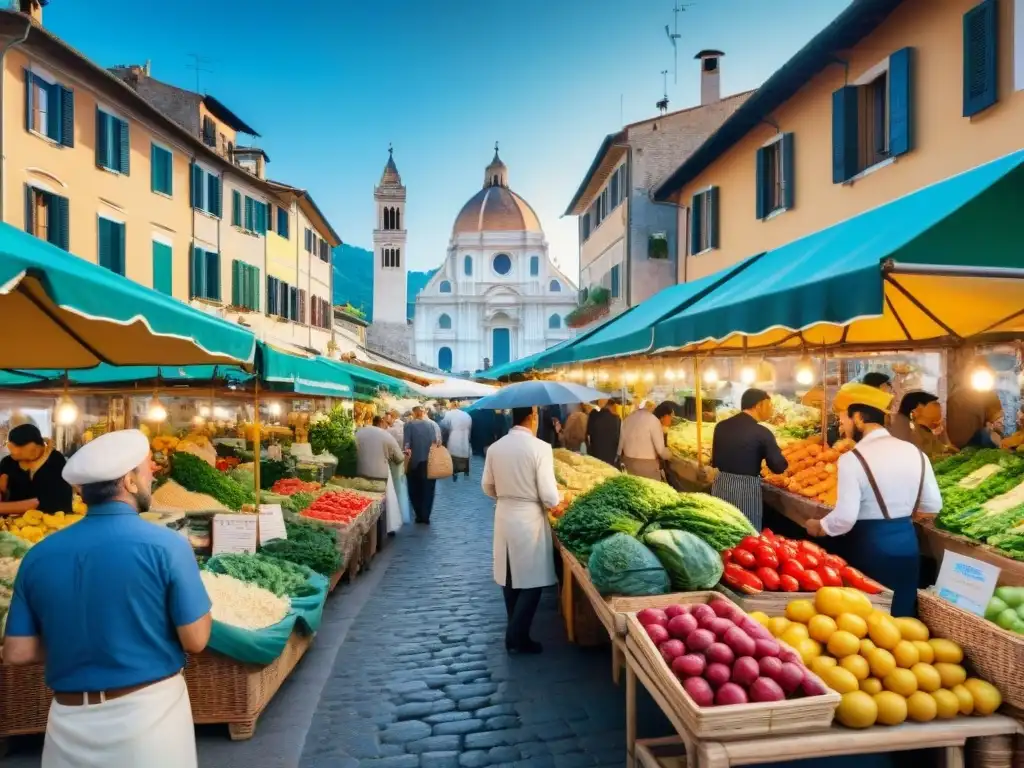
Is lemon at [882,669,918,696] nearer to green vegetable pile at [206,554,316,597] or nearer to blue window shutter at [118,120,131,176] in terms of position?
green vegetable pile at [206,554,316,597]

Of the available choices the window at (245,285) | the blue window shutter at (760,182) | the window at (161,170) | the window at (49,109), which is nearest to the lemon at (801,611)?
the blue window shutter at (760,182)

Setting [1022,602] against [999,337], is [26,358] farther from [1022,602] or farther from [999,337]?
[999,337]

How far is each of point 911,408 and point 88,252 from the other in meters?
16.0

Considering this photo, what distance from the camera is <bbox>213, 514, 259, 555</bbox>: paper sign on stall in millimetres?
6016

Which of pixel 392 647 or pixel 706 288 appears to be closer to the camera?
pixel 392 647

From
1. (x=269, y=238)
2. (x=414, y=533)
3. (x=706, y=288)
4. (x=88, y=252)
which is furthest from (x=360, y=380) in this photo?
(x=269, y=238)

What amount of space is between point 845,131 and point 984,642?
861 centimetres

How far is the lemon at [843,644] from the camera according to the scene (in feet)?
10.4

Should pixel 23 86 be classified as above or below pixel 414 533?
above

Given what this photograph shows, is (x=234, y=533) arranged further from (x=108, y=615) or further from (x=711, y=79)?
(x=711, y=79)

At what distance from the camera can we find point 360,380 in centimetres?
1227

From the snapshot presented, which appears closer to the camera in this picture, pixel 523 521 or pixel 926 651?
pixel 926 651

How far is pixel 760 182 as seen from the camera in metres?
12.9

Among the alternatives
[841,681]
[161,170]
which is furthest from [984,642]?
[161,170]
